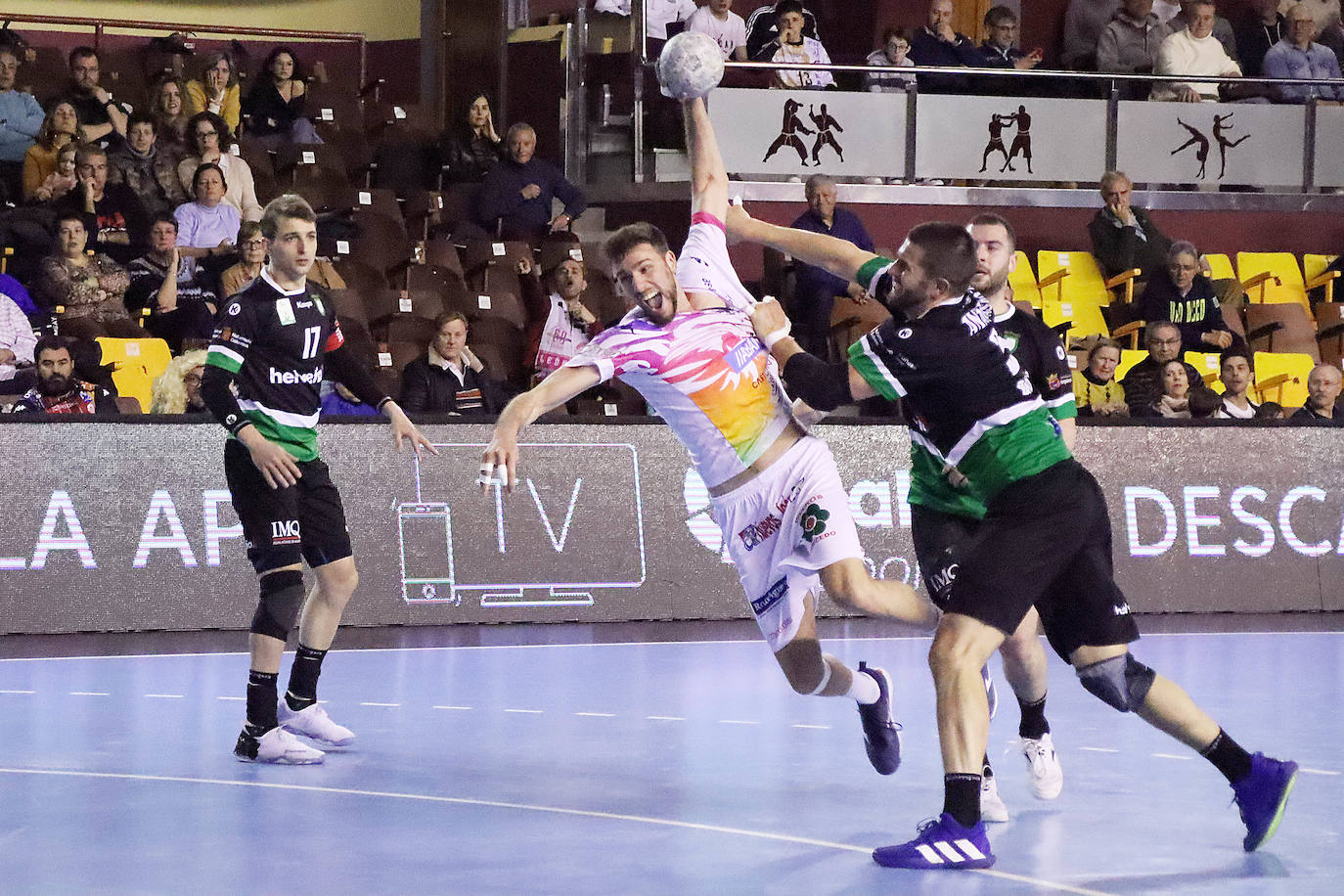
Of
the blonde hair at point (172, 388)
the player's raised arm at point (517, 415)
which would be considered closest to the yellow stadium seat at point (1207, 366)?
the blonde hair at point (172, 388)

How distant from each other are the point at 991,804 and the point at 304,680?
9.14ft

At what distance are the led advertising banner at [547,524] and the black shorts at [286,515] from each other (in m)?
3.62

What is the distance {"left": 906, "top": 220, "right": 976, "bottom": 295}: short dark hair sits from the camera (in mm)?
5375

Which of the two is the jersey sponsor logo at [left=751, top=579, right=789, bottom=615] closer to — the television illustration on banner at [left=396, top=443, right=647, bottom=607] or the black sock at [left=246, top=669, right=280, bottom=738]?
the black sock at [left=246, top=669, right=280, bottom=738]

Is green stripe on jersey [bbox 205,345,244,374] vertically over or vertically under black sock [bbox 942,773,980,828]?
over

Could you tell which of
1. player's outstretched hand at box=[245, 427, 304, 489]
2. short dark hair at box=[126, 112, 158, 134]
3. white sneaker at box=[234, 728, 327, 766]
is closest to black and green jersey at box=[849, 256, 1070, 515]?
player's outstretched hand at box=[245, 427, 304, 489]

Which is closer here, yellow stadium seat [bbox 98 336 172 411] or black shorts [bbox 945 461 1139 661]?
black shorts [bbox 945 461 1139 661]

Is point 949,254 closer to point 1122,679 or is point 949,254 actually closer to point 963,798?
point 1122,679

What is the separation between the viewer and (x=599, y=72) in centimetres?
1559

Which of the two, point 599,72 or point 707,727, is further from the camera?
point 599,72

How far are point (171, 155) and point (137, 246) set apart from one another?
123 cm

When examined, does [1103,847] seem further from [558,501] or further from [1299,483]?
[1299,483]

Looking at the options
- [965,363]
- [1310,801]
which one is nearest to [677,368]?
[965,363]

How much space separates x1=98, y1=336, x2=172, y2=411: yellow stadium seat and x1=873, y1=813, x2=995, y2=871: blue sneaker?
26.4 ft
